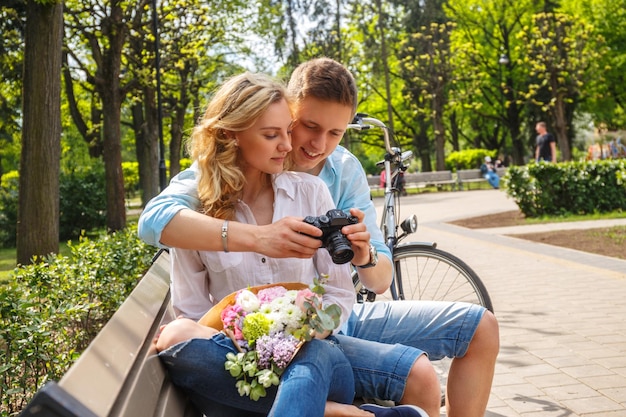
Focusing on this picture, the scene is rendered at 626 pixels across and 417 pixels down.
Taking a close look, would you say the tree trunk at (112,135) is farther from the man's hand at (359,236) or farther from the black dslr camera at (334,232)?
the black dslr camera at (334,232)

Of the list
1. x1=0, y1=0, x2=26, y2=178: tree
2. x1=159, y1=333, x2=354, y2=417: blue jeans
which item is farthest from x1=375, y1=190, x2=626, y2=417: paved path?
x1=0, y1=0, x2=26, y2=178: tree

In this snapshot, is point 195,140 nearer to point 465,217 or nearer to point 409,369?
point 409,369

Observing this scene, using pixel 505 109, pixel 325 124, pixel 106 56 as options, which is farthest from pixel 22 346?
pixel 505 109

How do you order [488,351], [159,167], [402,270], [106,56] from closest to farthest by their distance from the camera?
[488,351] < [402,270] < [106,56] < [159,167]

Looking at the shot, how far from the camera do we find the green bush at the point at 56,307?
10.6ft

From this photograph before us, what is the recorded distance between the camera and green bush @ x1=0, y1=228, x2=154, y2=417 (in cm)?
323

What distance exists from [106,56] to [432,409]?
50.6 feet

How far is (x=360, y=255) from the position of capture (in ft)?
7.28

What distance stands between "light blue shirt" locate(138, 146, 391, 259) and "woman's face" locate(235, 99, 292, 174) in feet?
0.72

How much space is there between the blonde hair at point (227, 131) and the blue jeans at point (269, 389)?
56cm

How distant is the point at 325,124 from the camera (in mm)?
2719

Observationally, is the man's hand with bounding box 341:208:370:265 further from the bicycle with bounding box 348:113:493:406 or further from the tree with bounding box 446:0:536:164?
the tree with bounding box 446:0:536:164

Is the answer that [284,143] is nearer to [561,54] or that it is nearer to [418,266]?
[418,266]

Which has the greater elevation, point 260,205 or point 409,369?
point 260,205
